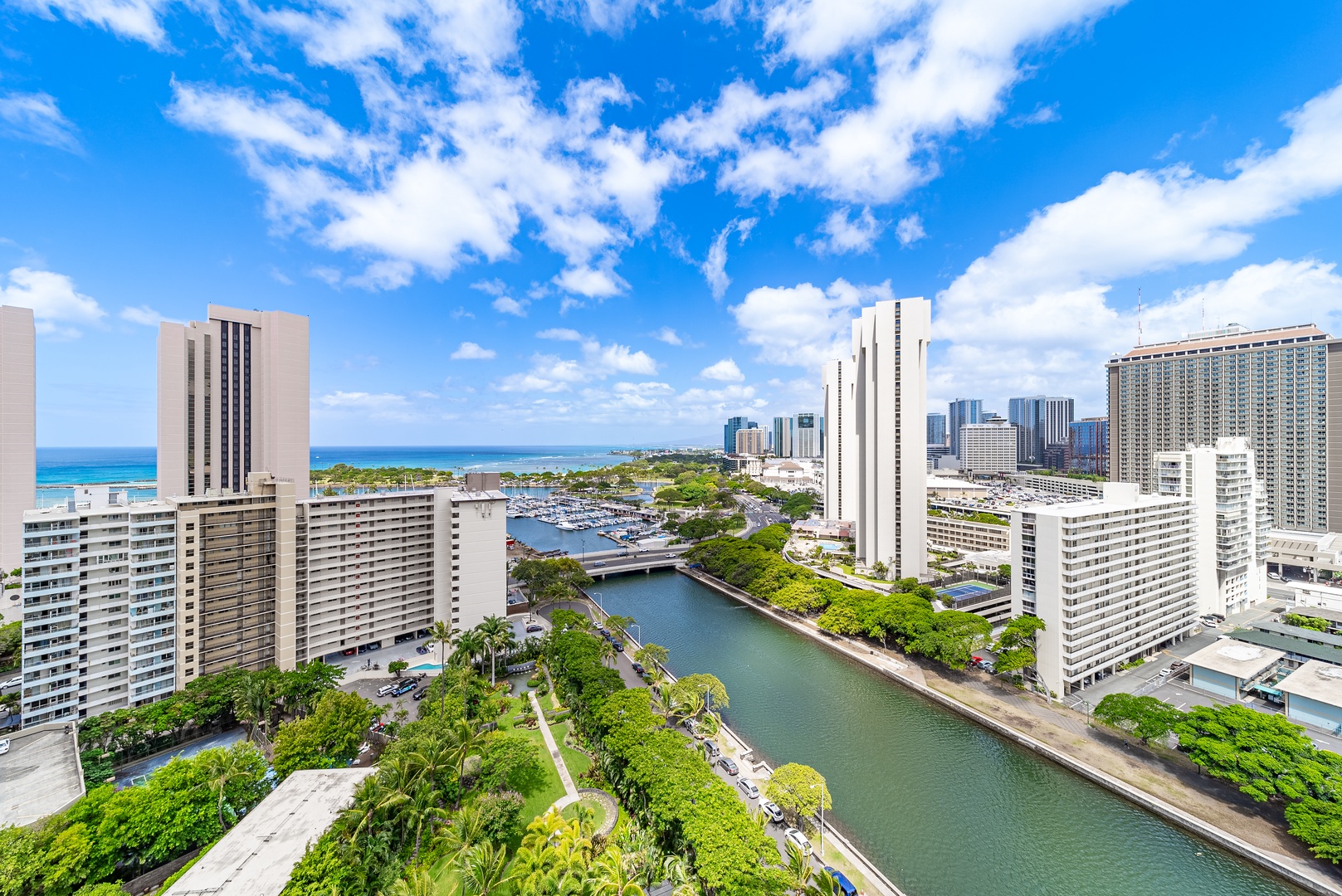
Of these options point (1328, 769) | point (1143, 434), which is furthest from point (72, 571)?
point (1143, 434)

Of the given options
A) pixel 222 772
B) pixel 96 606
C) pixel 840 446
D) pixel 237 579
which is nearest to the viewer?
pixel 222 772

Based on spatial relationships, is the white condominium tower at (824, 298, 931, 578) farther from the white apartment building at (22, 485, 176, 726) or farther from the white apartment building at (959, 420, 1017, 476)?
the white apartment building at (959, 420, 1017, 476)

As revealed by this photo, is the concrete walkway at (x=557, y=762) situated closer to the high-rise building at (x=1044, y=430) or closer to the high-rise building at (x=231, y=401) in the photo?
the high-rise building at (x=231, y=401)

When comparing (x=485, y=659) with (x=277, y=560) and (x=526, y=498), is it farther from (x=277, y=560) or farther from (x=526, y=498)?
(x=526, y=498)

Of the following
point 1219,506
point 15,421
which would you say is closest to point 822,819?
point 1219,506

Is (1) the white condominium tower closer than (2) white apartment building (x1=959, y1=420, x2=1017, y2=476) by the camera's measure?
Yes

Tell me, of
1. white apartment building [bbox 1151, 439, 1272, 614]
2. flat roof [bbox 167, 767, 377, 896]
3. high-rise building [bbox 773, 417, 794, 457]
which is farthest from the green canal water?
high-rise building [bbox 773, 417, 794, 457]

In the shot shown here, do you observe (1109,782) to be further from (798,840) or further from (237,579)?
(237,579)
